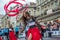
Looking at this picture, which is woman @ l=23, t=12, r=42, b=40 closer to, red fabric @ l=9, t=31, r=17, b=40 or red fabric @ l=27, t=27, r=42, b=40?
red fabric @ l=27, t=27, r=42, b=40

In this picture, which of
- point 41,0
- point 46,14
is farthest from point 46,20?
point 41,0

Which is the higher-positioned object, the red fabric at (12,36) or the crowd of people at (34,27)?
the crowd of people at (34,27)

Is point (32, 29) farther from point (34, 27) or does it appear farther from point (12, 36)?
point (12, 36)

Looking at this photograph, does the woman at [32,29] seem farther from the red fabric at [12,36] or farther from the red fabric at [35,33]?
the red fabric at [12,36]

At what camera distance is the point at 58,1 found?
1627 mm

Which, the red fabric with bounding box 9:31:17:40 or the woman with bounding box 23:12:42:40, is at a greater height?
the woman with bounding box 23:12:42:40

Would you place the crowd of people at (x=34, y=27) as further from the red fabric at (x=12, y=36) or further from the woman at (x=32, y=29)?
the red fabric at (x=12, y=36)

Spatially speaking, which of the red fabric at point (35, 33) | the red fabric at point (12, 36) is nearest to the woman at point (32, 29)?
the red fabric at point (35, 33)

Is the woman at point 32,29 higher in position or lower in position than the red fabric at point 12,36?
higher

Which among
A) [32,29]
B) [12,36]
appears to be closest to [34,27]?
[32,29]

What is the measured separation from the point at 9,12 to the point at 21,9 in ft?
0.43

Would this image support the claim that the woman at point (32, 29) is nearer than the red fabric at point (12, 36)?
Yes

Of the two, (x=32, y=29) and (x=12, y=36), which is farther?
(x=12, y=36)

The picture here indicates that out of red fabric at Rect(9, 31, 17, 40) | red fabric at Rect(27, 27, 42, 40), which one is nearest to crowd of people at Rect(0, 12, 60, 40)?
red fabric at Rect(27, 27, 42, 40)
